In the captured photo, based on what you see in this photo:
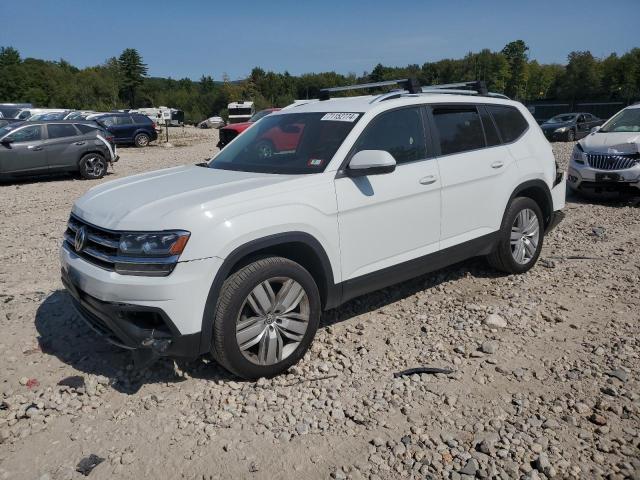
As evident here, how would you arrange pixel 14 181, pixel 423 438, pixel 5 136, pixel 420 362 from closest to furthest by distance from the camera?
pixel 423 438, pixel 420 362, pixel 5 136, pixel 14 181

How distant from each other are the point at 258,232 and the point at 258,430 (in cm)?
119

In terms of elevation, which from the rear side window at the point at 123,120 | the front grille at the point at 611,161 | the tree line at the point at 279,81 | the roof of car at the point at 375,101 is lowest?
the front grille at the point at 611,161

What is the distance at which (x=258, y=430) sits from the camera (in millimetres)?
3088

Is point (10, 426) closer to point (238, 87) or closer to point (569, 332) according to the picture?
point (569, 332)

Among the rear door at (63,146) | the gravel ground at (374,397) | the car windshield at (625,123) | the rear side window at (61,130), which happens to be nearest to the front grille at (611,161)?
the car windshield at (625,123)

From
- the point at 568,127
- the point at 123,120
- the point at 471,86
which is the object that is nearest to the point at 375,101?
the point at 471,86

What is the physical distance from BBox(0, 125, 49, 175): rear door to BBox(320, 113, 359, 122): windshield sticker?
1171cm

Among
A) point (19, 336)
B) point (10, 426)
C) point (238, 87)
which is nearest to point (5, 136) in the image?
point (19, 336)

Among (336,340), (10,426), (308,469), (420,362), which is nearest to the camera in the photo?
(308,469)

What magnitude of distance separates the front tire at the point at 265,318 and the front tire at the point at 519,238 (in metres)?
2.38

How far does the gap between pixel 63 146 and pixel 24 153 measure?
0.96m

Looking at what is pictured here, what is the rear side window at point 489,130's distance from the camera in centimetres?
497

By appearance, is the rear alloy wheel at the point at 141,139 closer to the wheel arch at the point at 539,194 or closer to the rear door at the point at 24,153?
the rear door at the point at 24,153

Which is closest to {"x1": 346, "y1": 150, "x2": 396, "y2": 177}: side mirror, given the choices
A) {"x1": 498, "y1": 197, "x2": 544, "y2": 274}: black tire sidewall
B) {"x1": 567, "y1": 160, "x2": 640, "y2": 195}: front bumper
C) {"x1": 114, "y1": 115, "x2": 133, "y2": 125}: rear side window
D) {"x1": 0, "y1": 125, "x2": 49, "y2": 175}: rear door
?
{"x1": 498, "y1": 197, "x2": 544, "y2": 274}: black tire sidewall
